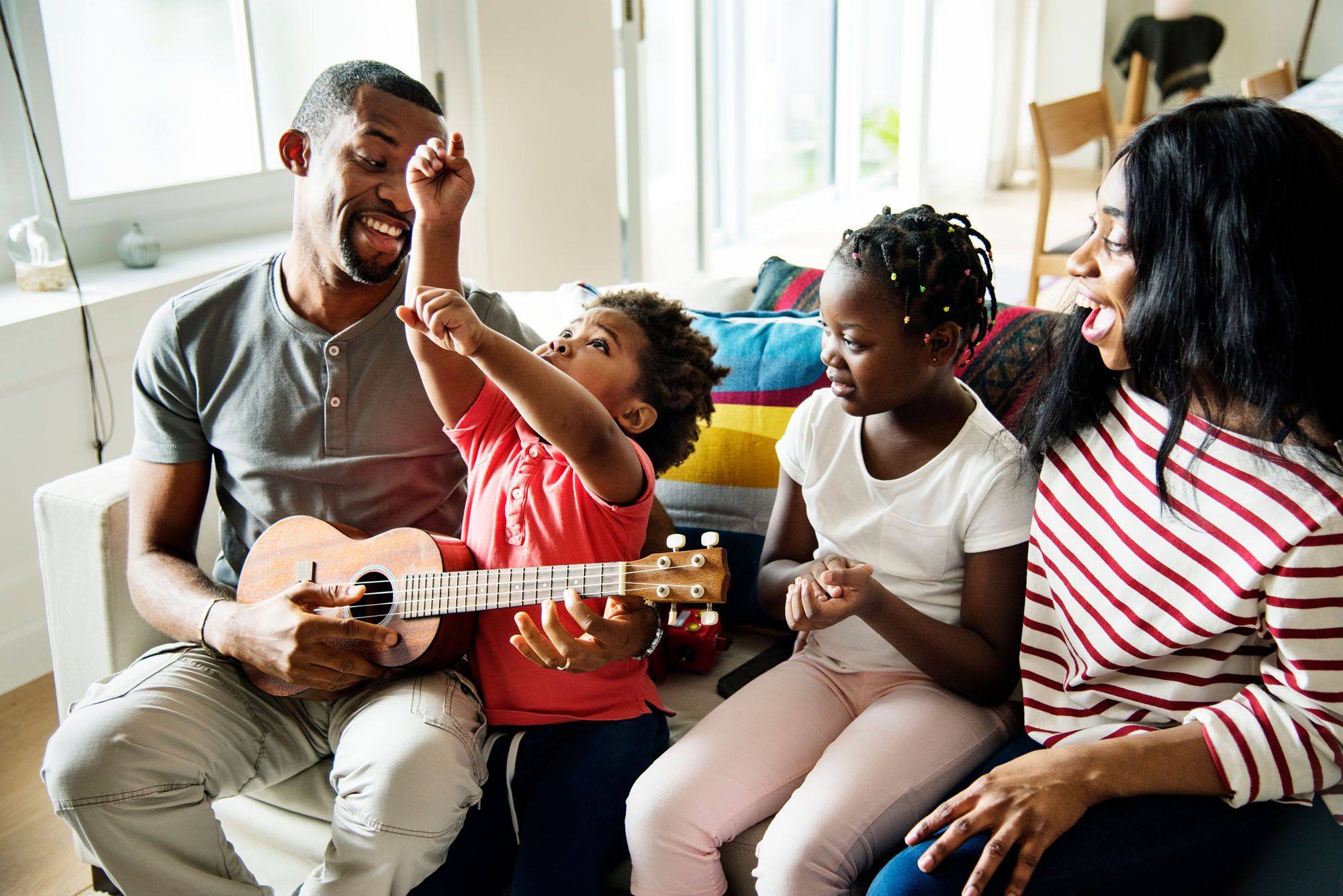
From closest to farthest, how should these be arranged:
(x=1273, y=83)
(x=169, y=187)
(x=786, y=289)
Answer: (x=786, y=289) → (x=169, y=187) → (x=1273, y=83)

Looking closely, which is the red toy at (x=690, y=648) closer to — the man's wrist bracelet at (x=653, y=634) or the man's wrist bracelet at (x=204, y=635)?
the man's wrist bracelet at (x=653, y=634)

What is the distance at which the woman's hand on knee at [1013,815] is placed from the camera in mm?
1028

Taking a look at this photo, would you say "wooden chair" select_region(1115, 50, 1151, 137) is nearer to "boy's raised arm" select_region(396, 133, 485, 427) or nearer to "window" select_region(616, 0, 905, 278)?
"window" select_region(616, 0, 905, 278)

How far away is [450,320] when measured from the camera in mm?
1227

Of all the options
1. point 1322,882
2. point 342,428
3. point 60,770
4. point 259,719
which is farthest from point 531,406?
point 1322,882

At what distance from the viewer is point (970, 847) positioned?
106 centimetres

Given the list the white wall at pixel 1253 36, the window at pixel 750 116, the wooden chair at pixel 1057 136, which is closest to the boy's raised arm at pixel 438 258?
the window at pixel 750 116

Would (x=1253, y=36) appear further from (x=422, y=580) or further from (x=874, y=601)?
(x=422, y=580)

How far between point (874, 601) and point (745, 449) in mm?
420

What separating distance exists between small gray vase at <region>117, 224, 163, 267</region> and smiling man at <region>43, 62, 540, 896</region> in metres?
1.05

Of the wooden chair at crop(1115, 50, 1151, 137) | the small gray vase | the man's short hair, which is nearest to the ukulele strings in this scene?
the man's short hair

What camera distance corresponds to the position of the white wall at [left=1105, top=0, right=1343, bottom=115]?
6.79 m

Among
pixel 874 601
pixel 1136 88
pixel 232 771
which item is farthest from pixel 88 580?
pixel 1136 88

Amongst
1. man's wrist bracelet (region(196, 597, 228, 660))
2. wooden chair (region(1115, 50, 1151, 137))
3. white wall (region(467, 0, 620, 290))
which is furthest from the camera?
wooden chair (region(1115, 50, 1151, 137))
